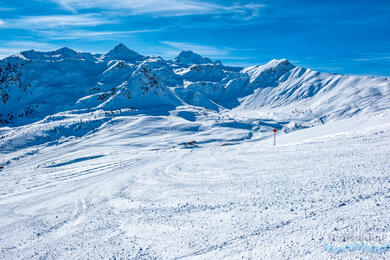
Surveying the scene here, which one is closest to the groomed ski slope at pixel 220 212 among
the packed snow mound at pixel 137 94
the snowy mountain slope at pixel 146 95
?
the snowy mountain slope at pixel 146 95

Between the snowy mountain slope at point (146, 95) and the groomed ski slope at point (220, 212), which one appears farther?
the snowy mountain slope at point (146, 95)

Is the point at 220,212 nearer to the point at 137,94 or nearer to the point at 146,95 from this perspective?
the point at 146,95

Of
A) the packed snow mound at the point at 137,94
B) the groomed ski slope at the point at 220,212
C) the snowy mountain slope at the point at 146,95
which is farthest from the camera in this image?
the packed snow mound at the point at 137,94

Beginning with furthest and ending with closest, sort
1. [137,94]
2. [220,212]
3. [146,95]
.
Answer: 1. [146,95]
2. [137,94]
3. [220,212]

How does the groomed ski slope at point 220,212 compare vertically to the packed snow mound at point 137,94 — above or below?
below

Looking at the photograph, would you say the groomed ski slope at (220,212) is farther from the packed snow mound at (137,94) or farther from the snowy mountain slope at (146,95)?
the packed snow mound at (137,94)

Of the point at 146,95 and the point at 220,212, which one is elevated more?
the point at 146,95

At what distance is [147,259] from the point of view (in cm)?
596

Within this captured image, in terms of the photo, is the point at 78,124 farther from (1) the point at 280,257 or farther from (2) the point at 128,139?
(1) the point at 280,257

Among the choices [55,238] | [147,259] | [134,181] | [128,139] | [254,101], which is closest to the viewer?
[147,259]

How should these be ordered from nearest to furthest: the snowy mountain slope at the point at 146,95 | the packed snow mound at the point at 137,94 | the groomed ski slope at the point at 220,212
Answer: the groomed ski slope at the point at 220,212 → the snowy mountain slope at the point at 146,95 → the packed snow mound at the point at 137,94

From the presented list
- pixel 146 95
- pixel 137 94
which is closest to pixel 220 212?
pixel 146 95

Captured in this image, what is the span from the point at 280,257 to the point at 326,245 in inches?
44.6

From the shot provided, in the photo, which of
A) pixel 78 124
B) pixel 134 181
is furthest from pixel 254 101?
pixel 134 181
